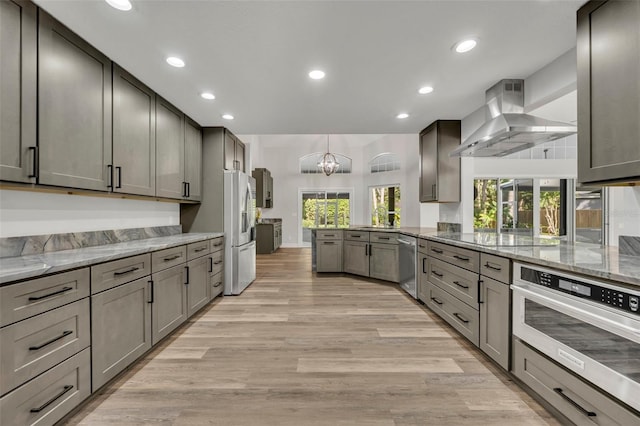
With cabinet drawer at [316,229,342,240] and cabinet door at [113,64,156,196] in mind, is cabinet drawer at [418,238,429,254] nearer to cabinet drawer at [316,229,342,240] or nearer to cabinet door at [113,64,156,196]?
cabinet drawer at [316,229,342,240]

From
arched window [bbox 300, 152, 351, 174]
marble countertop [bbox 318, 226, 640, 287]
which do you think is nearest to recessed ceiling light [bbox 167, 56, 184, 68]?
marble countertop [bbox 318, 226, 640, 287]

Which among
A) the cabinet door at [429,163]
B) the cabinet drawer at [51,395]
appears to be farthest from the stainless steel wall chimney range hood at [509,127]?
the cabinet drawer at [51,395]

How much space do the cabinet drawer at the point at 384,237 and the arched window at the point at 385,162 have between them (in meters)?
4.02

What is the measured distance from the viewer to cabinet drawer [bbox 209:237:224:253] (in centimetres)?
354

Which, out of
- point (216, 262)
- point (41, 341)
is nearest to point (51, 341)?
point (41, 341)

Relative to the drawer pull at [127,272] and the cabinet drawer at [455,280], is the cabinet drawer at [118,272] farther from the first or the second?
the cabinet drawer at [455,280]

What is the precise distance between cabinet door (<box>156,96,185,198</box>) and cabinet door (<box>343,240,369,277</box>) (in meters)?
2.86

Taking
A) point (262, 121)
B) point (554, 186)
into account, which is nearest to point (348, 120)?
point (262, 121)

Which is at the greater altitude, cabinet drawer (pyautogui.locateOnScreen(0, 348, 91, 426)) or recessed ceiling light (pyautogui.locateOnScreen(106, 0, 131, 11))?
recessed ceiling light (pyautogui.locateOnScreen(106, 0, 131, 11))

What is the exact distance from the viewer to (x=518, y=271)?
1.82m

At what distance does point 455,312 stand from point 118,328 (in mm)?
2703

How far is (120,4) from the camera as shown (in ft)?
5.47

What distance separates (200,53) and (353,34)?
120 centimetres

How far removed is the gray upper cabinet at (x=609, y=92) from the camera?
149cm
